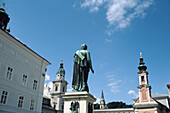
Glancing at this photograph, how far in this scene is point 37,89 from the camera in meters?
29.1

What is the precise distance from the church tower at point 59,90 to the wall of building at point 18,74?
35.0 m

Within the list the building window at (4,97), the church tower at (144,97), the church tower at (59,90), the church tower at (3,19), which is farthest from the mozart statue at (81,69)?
→ the church tower at (59,90)

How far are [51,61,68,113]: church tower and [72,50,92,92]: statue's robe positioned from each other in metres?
56.6

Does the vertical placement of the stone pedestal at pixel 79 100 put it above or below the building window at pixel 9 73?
below

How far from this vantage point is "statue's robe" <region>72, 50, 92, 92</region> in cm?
919

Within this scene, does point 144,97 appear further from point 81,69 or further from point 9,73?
point 81,69

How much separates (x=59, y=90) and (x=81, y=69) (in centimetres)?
5750

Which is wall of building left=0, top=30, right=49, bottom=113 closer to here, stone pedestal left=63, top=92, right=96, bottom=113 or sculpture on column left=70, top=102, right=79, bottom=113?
stone pedestal left=63, top=92, right=96, bottom=113

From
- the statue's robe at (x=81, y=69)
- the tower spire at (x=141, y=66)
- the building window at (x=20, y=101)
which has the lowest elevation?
the building window at (x=20, y=101)

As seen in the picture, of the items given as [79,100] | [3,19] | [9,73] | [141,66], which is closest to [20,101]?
[9,73]

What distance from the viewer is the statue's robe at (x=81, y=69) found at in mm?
9188

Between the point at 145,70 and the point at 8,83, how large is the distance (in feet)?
133

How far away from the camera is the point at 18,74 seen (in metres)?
25.0

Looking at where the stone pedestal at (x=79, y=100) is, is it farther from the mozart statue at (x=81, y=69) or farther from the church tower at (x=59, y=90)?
the church tower at (x=59, y=90)
